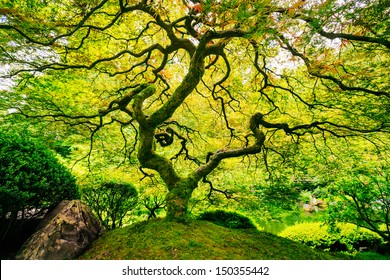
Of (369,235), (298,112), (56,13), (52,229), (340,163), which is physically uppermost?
(56,13)

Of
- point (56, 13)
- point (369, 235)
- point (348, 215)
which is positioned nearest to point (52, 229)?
point (56, 13)

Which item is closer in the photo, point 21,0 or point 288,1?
point 288,1

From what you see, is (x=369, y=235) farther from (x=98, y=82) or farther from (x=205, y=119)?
(x=98, y=82)

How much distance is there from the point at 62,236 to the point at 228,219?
8.85ft

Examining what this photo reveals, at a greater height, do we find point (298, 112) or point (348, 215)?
point (298, 112)

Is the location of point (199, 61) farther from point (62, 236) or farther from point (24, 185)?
point (62, 236)

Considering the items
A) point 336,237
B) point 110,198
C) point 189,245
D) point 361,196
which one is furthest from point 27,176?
point 336,237

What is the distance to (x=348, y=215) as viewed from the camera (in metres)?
4.48

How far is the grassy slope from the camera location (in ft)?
7.40

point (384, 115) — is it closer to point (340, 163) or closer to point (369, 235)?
point (340, 163)

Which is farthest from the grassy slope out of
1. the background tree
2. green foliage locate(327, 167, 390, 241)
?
green foliage locate(327, 167, 390, 241)
